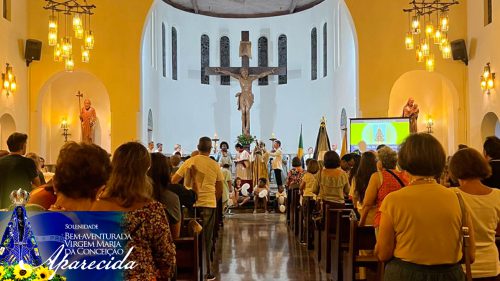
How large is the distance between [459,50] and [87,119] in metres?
9.98

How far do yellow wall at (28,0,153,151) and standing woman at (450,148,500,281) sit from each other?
12.2 metres

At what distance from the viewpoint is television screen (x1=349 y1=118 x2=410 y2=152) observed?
13273mm

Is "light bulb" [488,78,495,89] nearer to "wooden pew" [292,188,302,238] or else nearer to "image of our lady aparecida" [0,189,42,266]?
"wooden pew" [292,188,302,238]

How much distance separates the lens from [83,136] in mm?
16719

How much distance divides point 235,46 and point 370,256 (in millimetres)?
19835

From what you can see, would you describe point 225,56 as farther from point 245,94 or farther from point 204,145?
point 204,145

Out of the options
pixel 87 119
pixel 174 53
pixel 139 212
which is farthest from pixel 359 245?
pixel 174 53

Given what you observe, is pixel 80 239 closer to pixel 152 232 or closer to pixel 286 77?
pixel 152 232

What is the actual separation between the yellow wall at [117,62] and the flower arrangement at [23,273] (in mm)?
12925

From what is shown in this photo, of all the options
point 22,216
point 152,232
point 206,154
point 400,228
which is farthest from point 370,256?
point 22,216

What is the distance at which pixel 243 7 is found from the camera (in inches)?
966

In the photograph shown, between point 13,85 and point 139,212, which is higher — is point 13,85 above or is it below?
above

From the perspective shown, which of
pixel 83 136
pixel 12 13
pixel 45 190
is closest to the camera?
pixel 45 190

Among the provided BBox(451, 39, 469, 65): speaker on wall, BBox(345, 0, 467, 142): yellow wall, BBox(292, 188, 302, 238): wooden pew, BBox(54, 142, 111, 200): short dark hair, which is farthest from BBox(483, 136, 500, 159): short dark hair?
BBox(451, 39, 469, 65): speaker on wall
